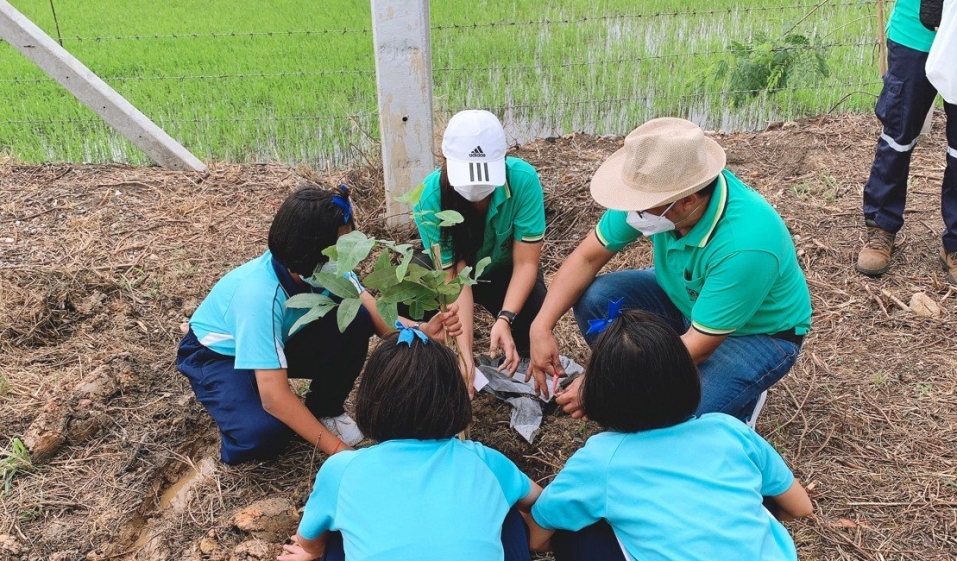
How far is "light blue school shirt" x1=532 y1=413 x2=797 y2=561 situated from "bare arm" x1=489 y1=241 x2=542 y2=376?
2.67 ft

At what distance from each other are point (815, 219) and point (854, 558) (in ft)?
6.20

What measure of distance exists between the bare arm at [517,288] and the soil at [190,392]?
295 mm

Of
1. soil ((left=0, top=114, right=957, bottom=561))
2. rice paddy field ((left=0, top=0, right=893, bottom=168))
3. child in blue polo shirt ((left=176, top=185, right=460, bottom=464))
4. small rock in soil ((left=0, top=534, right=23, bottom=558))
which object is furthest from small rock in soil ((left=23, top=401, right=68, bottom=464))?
rice paddy field ((left=0, top=0, right=893, bottom=168))

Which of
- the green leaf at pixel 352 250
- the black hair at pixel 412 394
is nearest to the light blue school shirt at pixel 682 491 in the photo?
the black hair at pixel 412 394

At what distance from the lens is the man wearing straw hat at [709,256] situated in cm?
179

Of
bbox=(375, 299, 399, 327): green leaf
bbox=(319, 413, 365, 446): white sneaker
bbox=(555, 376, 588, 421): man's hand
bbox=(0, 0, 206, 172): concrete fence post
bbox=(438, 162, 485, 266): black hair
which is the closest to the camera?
bbox=(375, 299, 399, 327): green leaf

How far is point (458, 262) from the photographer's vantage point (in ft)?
8.14

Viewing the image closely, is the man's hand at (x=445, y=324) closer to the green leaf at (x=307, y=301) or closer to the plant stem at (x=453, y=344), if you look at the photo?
the plant stem at (x=453, y=344)

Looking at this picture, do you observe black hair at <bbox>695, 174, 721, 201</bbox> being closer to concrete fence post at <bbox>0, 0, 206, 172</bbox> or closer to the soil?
the soil

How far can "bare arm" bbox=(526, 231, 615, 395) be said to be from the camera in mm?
2201

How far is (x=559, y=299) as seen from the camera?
2270mm

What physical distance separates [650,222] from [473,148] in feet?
1.90

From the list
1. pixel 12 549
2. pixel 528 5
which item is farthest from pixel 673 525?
pixel 528 5

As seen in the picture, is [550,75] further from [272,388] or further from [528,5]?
[272,388]
